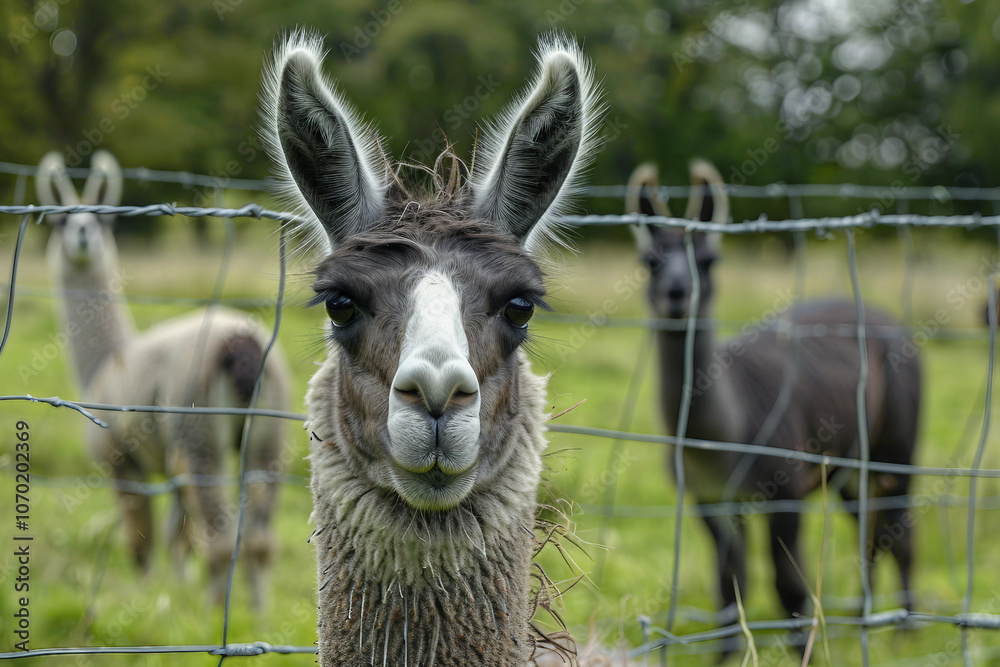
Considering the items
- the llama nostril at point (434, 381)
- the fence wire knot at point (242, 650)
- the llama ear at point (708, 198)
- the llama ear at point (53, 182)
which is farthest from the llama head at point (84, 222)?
the llama nostril at point (434, 381)

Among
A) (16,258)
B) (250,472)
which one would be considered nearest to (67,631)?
(250,472)

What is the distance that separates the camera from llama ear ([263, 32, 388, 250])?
5.79 feet

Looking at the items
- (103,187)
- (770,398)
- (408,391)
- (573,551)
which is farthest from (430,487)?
(103,187)

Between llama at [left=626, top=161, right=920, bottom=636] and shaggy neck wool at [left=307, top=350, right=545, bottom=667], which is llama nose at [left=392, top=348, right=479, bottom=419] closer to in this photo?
shaggy neck wool at [left=307, top=350, right=545, bottom=667]

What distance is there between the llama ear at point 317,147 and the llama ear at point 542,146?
0.29 m

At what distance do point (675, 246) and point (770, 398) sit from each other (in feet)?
3.45

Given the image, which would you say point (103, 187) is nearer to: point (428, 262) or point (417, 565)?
point (428, 262)

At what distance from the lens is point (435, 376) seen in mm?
1412

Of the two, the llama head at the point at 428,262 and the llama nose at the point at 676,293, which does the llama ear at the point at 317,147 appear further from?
the llama nose at the point at 676,293

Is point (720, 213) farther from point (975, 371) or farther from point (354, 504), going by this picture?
point (975, 371)

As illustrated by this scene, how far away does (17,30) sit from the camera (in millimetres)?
17828

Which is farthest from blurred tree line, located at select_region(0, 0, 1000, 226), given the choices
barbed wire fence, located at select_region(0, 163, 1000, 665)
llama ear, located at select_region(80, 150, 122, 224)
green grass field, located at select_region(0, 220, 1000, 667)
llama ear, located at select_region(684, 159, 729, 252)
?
barbed wire fence, located at select_region(0, 163, 1000, 665)

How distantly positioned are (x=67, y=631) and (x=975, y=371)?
40.9 ft

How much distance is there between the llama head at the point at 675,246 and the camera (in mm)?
4250
